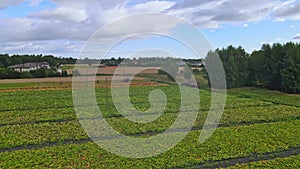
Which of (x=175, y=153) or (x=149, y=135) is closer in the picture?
(x=175, y=153)

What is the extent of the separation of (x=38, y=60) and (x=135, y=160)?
295 feet

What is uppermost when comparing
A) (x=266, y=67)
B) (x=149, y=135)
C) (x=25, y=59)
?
(x=25, y=59)

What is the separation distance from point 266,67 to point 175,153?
2985 cm

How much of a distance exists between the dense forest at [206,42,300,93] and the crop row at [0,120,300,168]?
2202 cm

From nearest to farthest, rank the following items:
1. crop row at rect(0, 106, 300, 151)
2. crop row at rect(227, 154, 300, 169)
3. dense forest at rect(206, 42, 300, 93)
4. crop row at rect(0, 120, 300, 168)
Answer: crop row at rect(227, 154, 300, 169) → crop row at rect(0, 120, 300, 168) → crop row at rect(0, 106, 300, 151) → dense forest at rect(206, 42, 300, 93)

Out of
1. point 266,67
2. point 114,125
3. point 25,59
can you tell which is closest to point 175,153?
point 114,125

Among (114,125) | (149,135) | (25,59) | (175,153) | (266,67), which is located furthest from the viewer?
(25,59)

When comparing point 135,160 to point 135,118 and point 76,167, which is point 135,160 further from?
point 135,118

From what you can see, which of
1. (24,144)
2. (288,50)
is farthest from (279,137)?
(288,50)

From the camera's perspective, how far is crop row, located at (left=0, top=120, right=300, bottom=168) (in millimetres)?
7648

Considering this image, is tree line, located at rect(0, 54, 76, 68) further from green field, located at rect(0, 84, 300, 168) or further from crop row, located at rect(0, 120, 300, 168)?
crop row, located at rect(0, 120, 300, 168)

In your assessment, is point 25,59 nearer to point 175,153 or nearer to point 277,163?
point 175,153

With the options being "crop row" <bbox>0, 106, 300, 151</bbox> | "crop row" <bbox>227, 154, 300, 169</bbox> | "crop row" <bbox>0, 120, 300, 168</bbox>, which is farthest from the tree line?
"crop row" <bbox>227, 154, 300, 169</bbox>

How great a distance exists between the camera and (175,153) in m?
8.52
